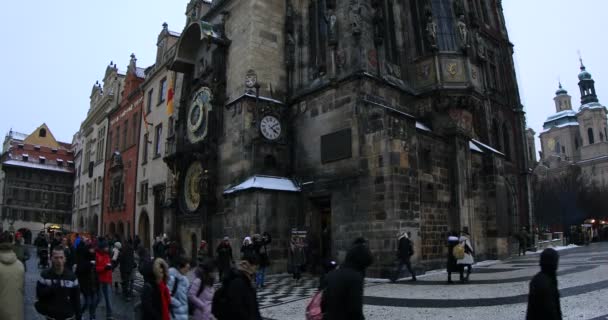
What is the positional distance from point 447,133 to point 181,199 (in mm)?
12982

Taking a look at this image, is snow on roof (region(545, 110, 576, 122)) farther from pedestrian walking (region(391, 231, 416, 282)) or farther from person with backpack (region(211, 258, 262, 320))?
person with backpack (region(211, 258, 262, 320))

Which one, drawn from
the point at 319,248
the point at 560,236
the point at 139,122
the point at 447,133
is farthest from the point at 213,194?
the point at 560,236

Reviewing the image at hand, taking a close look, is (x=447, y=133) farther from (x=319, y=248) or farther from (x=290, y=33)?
(x=290, y=33)

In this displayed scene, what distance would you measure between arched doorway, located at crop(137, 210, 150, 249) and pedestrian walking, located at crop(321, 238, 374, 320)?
3080cm

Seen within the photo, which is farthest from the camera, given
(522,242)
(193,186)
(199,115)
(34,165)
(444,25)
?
(34,165)

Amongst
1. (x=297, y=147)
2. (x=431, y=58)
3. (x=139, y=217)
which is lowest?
(x=139, y=217)

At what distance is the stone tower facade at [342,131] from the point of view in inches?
629

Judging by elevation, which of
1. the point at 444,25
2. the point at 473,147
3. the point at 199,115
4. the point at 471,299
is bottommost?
the point at 471,299

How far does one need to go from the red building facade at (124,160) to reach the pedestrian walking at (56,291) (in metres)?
30.5

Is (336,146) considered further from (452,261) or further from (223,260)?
(223,260)

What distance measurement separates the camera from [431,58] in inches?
763

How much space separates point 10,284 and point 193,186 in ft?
55.9

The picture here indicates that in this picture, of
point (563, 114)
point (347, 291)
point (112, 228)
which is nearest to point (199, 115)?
point (347, 291)

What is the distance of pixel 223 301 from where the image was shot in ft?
13.9
